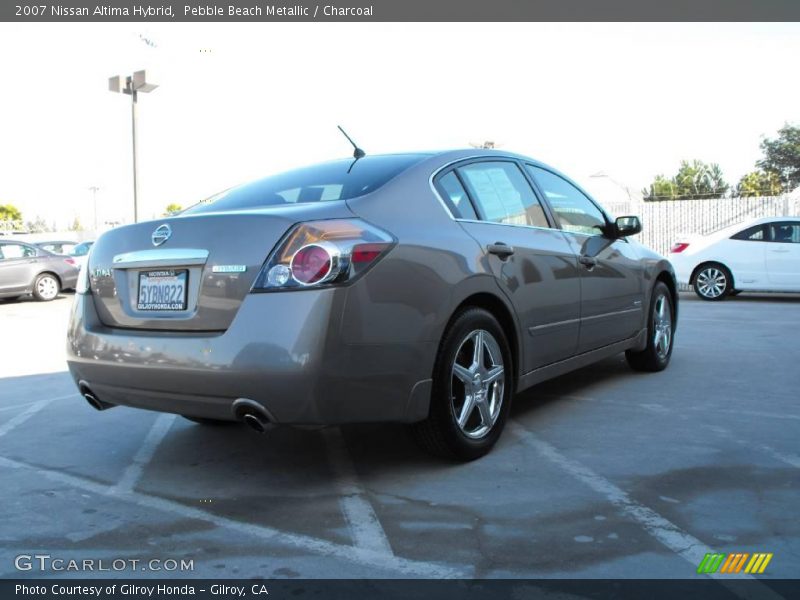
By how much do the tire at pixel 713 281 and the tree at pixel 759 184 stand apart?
50.9 metres

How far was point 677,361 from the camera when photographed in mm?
6867

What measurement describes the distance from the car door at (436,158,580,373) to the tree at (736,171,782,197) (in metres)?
60.5

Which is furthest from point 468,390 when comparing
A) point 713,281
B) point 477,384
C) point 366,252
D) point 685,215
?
point 685,215

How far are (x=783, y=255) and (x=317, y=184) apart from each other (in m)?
10.9

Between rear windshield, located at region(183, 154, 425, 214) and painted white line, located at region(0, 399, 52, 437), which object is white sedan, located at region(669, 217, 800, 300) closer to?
rear windshield, located at region(183, 154, 425, 214)

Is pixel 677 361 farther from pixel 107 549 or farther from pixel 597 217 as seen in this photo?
pixel 107 549

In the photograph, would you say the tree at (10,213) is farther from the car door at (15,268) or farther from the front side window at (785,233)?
the front side window at (785,233)

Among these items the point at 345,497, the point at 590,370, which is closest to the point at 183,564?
the point at 345,497

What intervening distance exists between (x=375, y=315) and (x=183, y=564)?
1.20m

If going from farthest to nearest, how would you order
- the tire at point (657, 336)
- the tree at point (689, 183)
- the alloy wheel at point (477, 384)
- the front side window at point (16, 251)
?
1. the tree at point (689, 183)
2. the front side window at point (16, 251)
3. the tire at point (657, 336)
4. the alloy wheel at point (477, 384)

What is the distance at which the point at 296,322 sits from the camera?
123 inches

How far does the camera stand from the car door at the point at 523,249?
4.05m

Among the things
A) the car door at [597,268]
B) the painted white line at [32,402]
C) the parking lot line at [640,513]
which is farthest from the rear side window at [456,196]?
the painted white line at [32,402]
